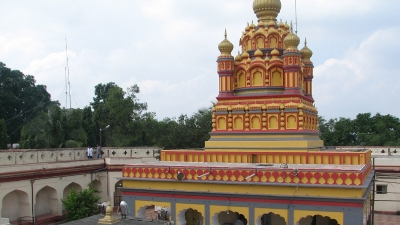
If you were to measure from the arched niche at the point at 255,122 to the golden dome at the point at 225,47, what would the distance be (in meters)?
3.69

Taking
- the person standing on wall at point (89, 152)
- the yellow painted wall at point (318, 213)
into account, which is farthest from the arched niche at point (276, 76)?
the person standing on wall at point (89, 152)

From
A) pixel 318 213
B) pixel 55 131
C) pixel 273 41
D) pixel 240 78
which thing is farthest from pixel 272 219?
pixel 55 131

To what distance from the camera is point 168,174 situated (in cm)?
1736

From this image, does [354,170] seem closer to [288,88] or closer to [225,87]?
[288,88]

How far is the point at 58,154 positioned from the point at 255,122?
35.6 feet

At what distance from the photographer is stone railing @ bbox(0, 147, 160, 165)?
66.0ft

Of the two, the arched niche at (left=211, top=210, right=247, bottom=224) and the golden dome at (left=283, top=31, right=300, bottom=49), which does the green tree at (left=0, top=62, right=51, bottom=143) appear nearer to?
the arched niche at (left=211, top=210, right=247, bottom=224)

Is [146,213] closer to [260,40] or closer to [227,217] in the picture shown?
[227,217]

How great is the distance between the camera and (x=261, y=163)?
60.4 feet

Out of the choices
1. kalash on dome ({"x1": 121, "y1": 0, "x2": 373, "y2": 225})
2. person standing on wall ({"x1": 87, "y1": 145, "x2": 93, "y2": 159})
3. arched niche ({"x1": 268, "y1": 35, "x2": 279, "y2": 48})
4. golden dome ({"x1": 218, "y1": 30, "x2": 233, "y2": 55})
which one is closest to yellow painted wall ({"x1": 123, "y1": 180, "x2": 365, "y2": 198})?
kalash on dome ({"x1": 121, "y1": 0, "x2": 373, "y2": 225})

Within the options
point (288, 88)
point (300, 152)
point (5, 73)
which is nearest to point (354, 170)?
point (300, 152)

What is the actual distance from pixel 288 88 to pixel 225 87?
3078 millimetres

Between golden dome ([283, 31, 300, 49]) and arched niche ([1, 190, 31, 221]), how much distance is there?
560 inches

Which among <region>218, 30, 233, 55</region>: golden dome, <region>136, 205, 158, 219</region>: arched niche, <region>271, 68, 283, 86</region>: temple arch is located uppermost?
<region>218, 30, 233, 55</region>: golden dome
